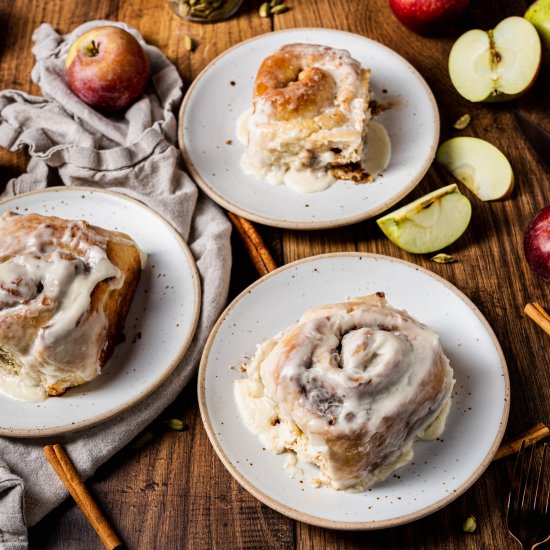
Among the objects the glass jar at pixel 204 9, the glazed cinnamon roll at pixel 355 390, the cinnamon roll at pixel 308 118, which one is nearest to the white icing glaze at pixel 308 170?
the cinnamon roll at pixel 308 118

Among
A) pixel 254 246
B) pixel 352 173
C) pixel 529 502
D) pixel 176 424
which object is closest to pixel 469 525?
pixel 529 502

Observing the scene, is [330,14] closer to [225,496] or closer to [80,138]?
[80,138]

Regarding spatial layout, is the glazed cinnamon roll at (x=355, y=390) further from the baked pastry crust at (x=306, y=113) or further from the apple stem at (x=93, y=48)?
the apple stem at (x=93, y=48)

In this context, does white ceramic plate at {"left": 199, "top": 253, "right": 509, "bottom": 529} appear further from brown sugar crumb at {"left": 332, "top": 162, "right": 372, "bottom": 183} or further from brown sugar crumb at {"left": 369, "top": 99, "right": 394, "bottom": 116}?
brown sugar crumb at {"left": 369, "top": 99, "right": 394, "bottom": 116}

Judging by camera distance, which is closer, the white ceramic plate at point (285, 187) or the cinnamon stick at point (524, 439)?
the cinnamon stick at point (524, 439)

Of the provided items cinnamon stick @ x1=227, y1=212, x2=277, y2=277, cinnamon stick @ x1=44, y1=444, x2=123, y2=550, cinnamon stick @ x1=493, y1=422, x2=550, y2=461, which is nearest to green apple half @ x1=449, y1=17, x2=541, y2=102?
cinnamon stick @ x1=227, y1=212, x2=277, y2=277

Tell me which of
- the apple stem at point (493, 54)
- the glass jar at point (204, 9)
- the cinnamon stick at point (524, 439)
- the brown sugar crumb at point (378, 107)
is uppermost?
the glass jar at point (204, 9)

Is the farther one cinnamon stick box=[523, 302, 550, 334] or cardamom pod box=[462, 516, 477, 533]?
cinnamon stick box=[523, 302, 550, 334]
